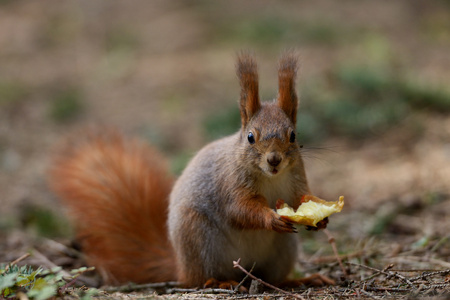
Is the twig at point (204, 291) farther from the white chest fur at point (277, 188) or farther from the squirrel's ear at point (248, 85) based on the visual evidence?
the squirrel's ear at point (248, 85)

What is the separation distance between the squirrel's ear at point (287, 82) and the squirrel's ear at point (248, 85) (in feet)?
0.37

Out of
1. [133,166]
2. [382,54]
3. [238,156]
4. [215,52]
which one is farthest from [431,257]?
[215,52]

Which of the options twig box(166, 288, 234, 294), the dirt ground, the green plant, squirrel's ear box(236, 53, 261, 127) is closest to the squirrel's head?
squirrel's ear box(236, 53, 261, 127)

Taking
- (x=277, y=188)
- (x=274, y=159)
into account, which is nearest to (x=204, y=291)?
(x=277, y=188)

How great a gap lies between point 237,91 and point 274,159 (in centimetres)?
391

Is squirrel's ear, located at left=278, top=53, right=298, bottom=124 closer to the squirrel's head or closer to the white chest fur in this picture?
the squirrel's head

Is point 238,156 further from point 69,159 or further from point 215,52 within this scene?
point 215,52

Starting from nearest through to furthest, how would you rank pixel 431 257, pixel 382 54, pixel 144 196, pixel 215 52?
pixel 431 257
pixel 144 196
pixel 382 54
pixel 215 52

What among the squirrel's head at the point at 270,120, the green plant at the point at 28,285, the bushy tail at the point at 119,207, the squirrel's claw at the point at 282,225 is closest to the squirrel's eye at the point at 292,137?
the squirrel's head at the point at 270,120

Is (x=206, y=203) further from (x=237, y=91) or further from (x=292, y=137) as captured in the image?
(x=237, y=91)

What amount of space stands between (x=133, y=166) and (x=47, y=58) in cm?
457

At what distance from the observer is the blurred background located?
395 cm

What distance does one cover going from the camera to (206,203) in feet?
8.71

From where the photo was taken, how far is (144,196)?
10.3 ft
